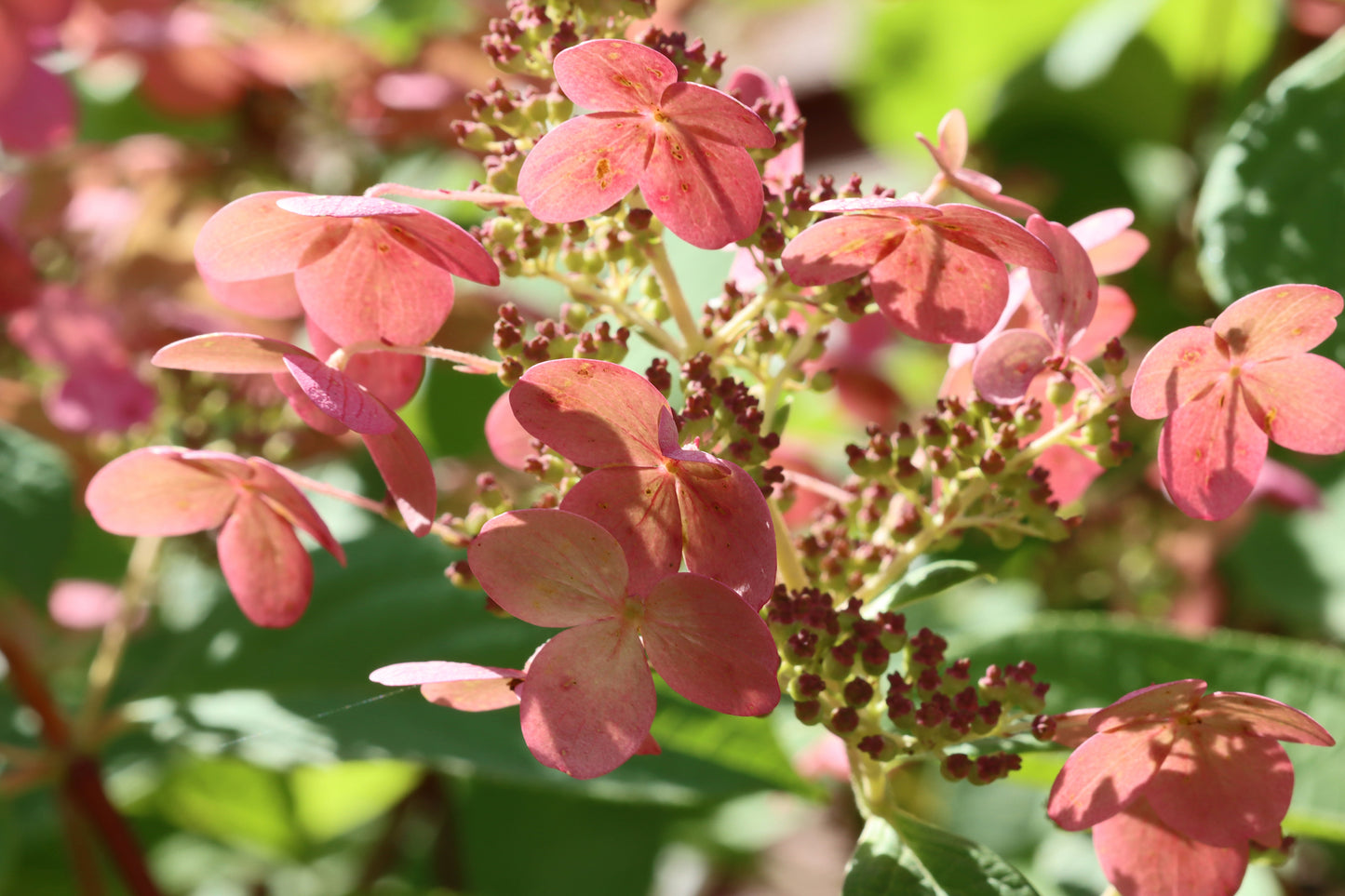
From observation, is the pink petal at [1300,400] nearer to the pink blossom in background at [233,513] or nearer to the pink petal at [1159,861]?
the pink petal at [1159,861]

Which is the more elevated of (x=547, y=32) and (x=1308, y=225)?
(x=547, y=32)

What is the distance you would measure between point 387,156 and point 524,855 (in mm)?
815

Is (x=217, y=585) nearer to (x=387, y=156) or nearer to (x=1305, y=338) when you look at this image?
Result: (x=387, y=156)

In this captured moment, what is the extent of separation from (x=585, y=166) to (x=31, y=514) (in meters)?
0.65

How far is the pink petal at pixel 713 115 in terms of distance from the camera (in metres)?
0.42

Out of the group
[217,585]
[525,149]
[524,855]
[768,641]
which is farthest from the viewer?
[524,855]

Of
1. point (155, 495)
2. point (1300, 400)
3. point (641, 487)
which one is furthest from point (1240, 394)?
point (155, 495)

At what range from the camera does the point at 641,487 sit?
421mm

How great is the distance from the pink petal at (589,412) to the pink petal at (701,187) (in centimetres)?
7

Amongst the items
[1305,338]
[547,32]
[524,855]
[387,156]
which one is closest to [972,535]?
[1305,338]

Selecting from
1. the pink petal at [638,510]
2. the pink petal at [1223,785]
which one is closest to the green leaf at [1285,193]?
the pink petal at [1223,785]

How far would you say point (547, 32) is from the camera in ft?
1.72

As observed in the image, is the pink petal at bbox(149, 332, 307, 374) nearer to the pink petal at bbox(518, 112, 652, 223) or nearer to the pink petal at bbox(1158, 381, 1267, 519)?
the pink petal at bbox(518, 112, 652, 223)

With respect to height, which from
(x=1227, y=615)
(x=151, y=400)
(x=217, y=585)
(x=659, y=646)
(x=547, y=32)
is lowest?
(x=1227, y=615)
